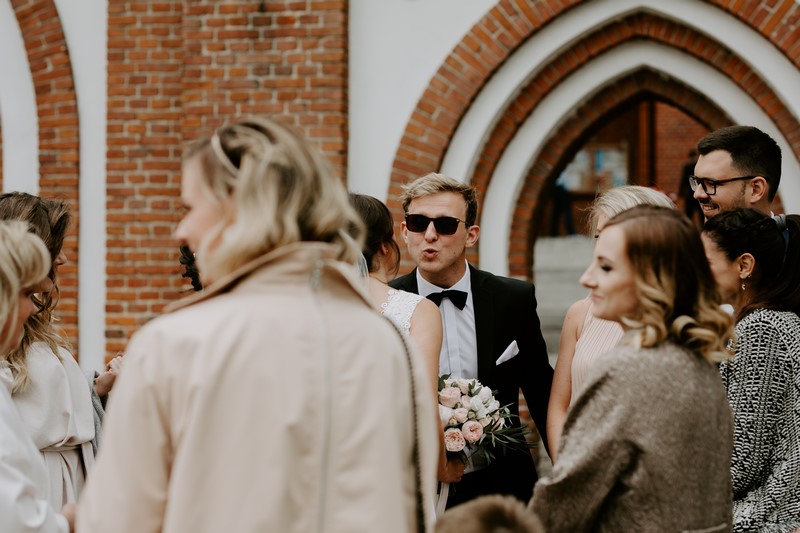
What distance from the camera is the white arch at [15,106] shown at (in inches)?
322

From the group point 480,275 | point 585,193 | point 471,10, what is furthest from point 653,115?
point 480,275

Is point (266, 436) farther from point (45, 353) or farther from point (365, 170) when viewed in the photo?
point (365, 170)

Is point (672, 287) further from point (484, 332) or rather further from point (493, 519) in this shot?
point (484, 332)

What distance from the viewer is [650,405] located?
7.34ft

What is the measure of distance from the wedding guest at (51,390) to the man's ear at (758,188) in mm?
2632

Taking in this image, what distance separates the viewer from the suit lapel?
4.00 metres

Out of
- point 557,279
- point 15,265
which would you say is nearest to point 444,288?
point 15,265

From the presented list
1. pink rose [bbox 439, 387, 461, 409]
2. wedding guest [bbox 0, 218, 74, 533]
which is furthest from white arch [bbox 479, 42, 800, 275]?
wedding guest [bbox 0, 218, 74, 533]

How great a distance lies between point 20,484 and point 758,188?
2.99 metres

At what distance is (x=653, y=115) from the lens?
60.4 feet

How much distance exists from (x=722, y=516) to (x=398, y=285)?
2.10m

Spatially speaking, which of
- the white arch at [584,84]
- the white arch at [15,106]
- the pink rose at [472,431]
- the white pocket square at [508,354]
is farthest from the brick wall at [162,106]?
the pink rose at [472,431]

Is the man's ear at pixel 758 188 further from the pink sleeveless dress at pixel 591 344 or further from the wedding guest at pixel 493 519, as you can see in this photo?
the wedding guest at pixel 493 519

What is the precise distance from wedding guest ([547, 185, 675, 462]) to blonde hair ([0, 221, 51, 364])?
194 cm
